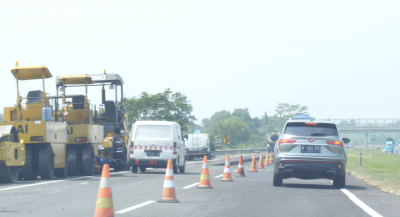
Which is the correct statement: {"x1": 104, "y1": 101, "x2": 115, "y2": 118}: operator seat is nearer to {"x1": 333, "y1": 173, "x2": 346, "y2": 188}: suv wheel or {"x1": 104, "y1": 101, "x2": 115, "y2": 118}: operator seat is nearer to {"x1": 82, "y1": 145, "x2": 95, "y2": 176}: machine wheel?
{"x1": 82, "y1": 145, "x2": 95, "y2": 176}: machine wheel

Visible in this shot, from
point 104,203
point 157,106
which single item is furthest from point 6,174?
A: point 157,106

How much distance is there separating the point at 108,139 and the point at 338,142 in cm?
1130

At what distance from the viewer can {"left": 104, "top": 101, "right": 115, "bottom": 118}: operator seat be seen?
24.3m

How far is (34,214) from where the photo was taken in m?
8.83

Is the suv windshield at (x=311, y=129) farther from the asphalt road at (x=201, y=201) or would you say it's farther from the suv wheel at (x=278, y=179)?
the asphalt road at (x=201, y=201)

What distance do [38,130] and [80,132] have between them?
9.68 ft

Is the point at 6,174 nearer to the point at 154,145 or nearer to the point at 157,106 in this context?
the point at 154,145

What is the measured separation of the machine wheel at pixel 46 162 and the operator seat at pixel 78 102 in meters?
4.13

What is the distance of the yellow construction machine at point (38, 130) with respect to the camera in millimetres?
16781

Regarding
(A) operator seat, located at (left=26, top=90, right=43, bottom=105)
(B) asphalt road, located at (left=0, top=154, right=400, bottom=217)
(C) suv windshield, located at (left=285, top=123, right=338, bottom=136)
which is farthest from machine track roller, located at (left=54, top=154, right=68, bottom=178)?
(C) suv windshield, located at (left=285, top=123, right=338, bottom=136)

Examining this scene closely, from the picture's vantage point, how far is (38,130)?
55.1 feet

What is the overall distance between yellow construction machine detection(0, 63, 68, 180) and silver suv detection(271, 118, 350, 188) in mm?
7023

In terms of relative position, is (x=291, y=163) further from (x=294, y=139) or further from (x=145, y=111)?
(x=145, y=111)

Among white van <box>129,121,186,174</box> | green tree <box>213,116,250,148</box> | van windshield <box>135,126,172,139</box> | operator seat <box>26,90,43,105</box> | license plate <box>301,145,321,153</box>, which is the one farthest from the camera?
green tree <box>213,116,250,148</box>
